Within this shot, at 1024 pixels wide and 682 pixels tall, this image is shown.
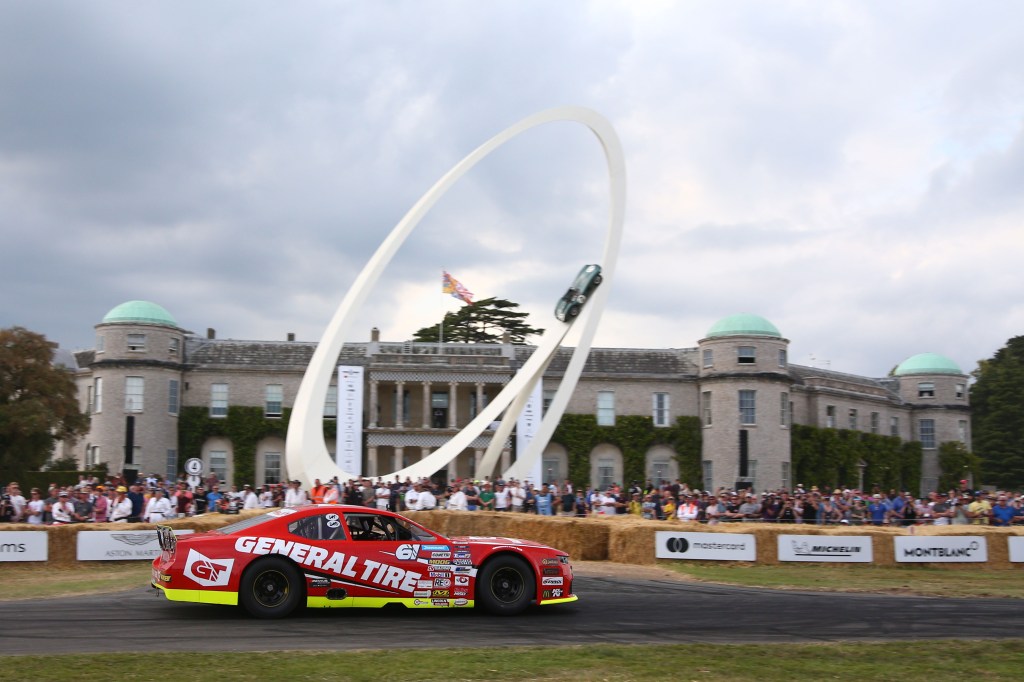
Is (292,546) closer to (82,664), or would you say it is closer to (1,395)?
(82,664)

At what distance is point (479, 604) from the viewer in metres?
14.8

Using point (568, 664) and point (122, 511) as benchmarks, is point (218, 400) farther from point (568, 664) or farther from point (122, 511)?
point (568, 664)

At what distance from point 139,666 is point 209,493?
20005mm

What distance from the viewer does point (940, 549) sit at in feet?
78.0

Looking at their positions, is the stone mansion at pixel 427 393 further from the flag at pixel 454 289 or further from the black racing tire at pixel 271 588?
the black racing tire at pixel 271 588

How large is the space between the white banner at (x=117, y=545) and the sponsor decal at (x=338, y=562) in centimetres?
905

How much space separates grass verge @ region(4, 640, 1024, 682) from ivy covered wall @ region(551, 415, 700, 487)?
54742 mm

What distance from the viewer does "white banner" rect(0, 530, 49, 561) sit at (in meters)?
21.6

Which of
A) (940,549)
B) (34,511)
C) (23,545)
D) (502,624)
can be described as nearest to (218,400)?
(34,511)

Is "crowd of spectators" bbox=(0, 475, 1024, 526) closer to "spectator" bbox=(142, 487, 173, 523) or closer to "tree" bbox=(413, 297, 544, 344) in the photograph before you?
"spectator" bbox=(142, 487, 173, 523)

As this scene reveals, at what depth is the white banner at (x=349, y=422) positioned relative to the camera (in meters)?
59.1

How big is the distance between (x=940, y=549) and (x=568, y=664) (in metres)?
15.7

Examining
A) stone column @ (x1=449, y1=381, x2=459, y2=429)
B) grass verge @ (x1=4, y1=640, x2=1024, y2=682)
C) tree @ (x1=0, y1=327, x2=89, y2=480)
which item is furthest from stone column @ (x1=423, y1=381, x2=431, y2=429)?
grass verge @ (x1=4, y1=640, x2=1024, y2=682)

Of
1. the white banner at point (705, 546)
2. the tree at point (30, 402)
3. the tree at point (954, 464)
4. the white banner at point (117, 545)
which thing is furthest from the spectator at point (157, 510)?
the tree at point (954, 464)
